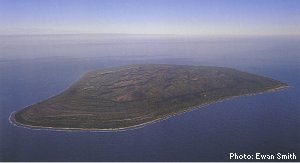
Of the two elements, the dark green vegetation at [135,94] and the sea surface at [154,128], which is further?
the dark green vegetation at [135,94]

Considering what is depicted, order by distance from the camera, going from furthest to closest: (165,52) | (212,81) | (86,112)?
(165,52)
(212,81)
(86,112)

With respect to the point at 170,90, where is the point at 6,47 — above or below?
above

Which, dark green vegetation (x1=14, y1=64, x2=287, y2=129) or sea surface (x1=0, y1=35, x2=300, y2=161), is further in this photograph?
dark green vegetation (x1=14, y1=64, x2=287, y2=129)

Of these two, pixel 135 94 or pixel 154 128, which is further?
pixel 135 94

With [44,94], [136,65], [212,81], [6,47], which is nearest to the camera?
[44,94]

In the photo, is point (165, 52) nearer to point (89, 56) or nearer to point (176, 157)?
point (89, 56)

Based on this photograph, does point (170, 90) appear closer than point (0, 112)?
No

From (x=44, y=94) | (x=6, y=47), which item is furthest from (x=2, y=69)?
(x=44, y=94)
